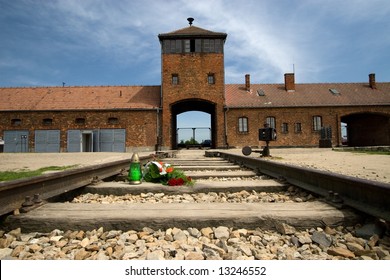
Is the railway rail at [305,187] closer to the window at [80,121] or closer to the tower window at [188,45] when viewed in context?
the window at [80,121]

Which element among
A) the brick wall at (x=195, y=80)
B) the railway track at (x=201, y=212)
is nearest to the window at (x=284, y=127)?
the brick wall at (x=195, y=80)

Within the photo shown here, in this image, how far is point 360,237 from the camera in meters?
1.82

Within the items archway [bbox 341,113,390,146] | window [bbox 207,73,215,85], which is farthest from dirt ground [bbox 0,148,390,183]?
archway [bbox 341,113,390,146]

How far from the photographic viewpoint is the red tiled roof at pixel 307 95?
26.0 m

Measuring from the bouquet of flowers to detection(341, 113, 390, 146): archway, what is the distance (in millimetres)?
28264

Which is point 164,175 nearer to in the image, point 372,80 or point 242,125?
point 242,125

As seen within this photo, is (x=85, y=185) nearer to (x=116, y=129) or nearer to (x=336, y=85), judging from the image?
(x=116, y=129)

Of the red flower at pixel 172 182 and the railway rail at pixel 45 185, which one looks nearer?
the railway rail at pixel 45 185

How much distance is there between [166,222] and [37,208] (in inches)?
45.6

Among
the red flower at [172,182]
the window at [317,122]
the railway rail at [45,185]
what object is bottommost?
the red flower at [172,182]

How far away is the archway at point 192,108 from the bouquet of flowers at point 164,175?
21084mm

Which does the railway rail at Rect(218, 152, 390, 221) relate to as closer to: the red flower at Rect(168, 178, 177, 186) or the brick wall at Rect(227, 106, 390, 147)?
the red flower at Rect(168, 178, 177, 186)

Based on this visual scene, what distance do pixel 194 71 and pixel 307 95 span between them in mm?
12208

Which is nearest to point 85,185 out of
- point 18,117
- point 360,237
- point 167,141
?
point 360,237
